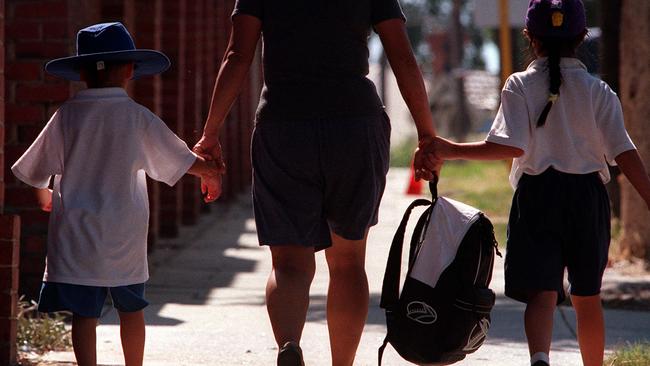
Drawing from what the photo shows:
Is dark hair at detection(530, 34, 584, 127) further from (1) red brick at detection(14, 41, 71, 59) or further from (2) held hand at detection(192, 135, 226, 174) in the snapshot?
→ (1) red brick at detection(14, 41, 71, 59)

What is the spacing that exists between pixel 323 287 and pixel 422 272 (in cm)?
408

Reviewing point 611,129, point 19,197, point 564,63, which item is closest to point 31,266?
point 19,197

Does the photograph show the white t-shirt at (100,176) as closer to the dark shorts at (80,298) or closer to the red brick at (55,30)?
the dark shorts at (80,298)

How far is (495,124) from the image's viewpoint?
529cm

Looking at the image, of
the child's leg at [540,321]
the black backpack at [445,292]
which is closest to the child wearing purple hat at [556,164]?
the child's leg at [540,321]

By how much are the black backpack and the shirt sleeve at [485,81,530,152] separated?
0.35 meters

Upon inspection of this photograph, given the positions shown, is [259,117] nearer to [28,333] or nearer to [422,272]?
[422,272]

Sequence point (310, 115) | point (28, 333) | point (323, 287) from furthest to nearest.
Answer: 1. point (323, 287)
2. point (28, 333)
3. point (310, 115)

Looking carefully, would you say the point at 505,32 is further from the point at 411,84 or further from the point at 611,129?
the point at 611,129

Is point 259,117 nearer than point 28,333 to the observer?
Yes

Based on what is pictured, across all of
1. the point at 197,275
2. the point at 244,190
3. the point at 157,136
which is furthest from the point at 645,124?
the point at 244,190

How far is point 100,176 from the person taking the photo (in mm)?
5203

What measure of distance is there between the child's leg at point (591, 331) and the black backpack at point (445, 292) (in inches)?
13.3

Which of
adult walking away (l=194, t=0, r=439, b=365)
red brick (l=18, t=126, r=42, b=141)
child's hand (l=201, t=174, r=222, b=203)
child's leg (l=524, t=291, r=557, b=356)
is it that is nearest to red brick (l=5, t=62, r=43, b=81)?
red brick (l=18, t=126, r=42, b=141)
